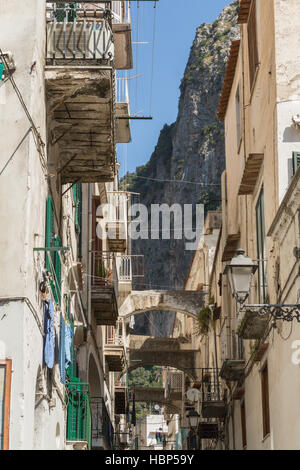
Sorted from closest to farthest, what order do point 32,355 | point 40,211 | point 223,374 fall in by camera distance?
point 32,355 < point 40,211 < point 223,374

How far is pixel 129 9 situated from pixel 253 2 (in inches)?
104

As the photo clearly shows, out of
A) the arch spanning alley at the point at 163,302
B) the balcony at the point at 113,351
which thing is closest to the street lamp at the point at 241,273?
the balcony at the point at 113,351

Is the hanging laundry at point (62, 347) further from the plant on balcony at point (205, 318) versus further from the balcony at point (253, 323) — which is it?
the plant on balcony at point (205, 318)

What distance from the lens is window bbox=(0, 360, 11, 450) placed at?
971 cm

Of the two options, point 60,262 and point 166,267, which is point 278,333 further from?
point 166,267

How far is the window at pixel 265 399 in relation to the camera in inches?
650

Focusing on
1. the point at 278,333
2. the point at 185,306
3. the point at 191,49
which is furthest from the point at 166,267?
the point at 278,333

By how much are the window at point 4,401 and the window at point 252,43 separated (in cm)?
1014

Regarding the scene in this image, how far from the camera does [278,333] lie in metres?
14.6

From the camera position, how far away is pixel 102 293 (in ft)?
70.9

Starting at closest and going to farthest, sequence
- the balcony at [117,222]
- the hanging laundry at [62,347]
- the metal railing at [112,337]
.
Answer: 1. the hanging laundry at [62,347]
2. the balcony at [117,222]
3. the metal railing at [112,337]

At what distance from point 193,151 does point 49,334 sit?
62988mm

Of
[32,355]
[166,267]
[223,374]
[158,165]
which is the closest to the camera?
[32,355]
